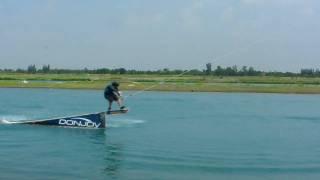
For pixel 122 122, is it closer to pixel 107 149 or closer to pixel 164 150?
pixel 107 149

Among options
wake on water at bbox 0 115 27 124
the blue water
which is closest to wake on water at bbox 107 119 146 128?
the blue water

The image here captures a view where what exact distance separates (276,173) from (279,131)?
49.4 feet

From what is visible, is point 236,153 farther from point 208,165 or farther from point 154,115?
point 154,115

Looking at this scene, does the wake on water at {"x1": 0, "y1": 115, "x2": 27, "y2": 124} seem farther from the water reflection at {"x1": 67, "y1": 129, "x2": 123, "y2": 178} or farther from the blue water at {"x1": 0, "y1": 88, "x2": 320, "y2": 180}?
the water reflection at {"x1": 67, "y1": 129, "x2": 123, "y2": 178}

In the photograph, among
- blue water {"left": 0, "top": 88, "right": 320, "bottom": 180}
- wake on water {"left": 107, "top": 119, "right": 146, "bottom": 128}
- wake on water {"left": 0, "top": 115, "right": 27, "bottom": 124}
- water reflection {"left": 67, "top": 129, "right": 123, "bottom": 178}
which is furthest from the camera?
wake on water {"left": 0, "top": 115, "right": 27, "bottom": 124}

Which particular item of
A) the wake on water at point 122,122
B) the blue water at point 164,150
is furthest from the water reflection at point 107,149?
the wake on water at point 122,122

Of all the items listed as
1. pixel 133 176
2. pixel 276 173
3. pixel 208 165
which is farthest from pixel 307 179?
pixel 133 176

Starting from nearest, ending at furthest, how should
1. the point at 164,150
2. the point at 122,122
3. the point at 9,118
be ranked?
the point at 164,150, the point at 122,122, the point at 9,118

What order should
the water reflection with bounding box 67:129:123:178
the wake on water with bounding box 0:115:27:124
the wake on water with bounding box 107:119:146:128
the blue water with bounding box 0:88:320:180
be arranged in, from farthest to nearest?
the wake on water with bounding box 0:115:27:124 → the wake on water with bounding box 107:119:146:128 → the water reflection with bounding box 67:129:123:178 → the blue water with bounding box 0:88:320:180

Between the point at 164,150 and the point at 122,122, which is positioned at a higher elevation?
the point at 164,150

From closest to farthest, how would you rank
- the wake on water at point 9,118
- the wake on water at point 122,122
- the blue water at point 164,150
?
the blue water at point 164,150 → the wake on water at point 122,122 → the wake on water at point 9,118

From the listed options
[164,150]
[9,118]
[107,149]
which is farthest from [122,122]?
[164,150]

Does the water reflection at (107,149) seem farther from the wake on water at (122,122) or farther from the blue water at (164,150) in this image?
the wake on water at (122,122)

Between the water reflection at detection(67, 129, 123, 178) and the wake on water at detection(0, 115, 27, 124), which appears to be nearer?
the water reflection at detection(67, 129, 123, 178)
